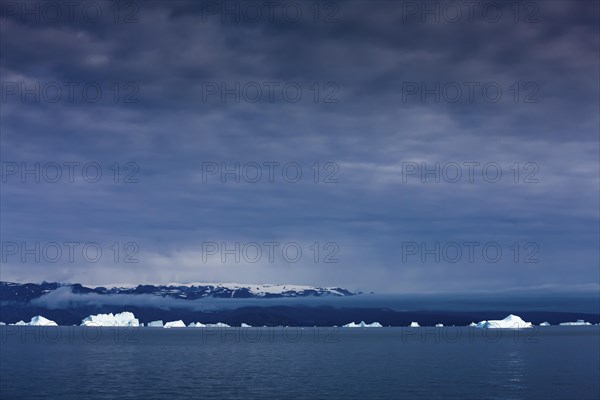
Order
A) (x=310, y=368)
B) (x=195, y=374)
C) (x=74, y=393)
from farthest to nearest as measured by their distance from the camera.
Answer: (x=310, y=368) < (x=195, y=374) < (x=74, y=393)

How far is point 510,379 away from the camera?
12256 cm

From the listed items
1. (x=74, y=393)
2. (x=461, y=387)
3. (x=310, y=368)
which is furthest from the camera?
(x=310, y=368)

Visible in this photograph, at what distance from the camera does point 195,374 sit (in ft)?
439

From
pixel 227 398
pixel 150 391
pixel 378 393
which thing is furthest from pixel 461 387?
pixel 150 391

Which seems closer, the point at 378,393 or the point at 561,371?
the point at 378,393

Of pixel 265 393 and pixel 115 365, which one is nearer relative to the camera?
pixel 265 393

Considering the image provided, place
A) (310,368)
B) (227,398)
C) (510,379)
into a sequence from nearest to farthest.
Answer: (227,398), (510,379), (310,368)

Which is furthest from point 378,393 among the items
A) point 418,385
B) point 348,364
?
point 348,364

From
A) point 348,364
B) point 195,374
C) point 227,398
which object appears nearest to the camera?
point 227,398

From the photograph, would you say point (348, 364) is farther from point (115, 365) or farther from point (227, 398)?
point (227, 398)

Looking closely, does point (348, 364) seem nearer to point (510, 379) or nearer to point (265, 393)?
point (510, 379)

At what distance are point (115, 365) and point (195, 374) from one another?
118 ft

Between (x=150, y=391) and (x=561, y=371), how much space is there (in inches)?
3607

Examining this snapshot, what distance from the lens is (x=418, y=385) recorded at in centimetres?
11056
